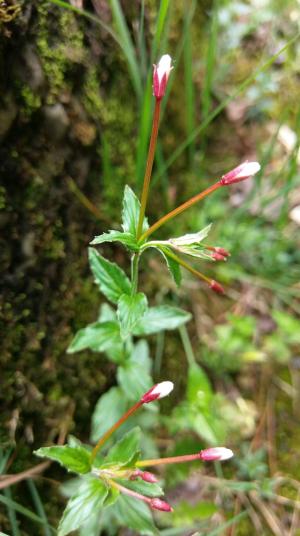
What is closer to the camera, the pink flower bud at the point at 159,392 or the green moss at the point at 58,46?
A: the pink flower bud at the point at 159,392

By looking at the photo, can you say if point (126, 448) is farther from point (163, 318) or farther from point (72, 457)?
point (163, 318)

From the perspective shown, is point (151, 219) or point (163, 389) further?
point (151, 219)

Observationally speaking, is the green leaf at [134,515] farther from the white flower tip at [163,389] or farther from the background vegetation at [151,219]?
the white flower tip at [163,389]

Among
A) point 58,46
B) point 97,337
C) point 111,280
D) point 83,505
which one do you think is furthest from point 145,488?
point 58,46

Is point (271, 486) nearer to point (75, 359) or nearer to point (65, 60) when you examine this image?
point (75, 359)

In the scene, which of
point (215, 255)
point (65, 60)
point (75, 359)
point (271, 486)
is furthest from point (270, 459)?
point (65, 60)

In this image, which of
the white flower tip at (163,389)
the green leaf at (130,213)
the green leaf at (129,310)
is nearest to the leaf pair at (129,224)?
the green leaf at (130,213)
